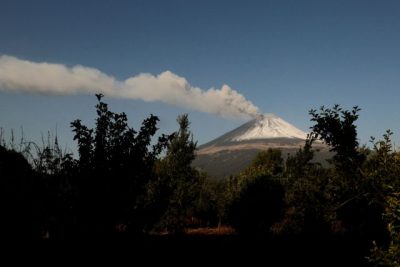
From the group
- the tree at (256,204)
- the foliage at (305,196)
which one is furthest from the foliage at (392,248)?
the tree at (256,204)

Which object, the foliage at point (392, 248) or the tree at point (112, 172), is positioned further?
the tree at point (112, 172)

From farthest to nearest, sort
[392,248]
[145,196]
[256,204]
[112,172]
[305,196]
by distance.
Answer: [256,204] → [305,196] → [145,196] → [112,172] → [392,248]

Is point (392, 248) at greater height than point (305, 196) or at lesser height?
greater

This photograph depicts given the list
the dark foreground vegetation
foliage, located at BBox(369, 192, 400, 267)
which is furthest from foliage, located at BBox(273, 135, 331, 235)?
foliage, located at BBox(369, 192, 400, 267)

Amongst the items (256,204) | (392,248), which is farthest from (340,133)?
(256,204)

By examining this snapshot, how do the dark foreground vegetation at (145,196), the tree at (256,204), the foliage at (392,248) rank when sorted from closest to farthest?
1. the foliage at (392,248)
2. the dark foreground vegetation at (145,196)
3. the tree at (256,204)

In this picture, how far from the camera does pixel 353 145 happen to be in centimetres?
1580

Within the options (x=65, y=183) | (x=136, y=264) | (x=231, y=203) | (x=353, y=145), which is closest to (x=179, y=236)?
(x=231, y=203)

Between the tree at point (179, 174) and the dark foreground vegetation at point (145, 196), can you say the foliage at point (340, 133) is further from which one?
the tree at point (179, 174)

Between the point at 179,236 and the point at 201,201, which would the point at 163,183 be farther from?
the point at 201,201

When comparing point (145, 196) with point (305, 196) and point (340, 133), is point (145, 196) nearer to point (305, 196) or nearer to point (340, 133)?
point (340, 133)

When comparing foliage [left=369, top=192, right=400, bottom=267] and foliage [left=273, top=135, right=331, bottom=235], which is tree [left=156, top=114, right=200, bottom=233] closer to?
foliage [left=273, top=135, right=331, bottom=235]

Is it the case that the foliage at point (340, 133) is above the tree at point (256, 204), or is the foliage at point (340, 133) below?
above

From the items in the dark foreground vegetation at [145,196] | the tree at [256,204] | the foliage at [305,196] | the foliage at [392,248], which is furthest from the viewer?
the tree at [256,204]
